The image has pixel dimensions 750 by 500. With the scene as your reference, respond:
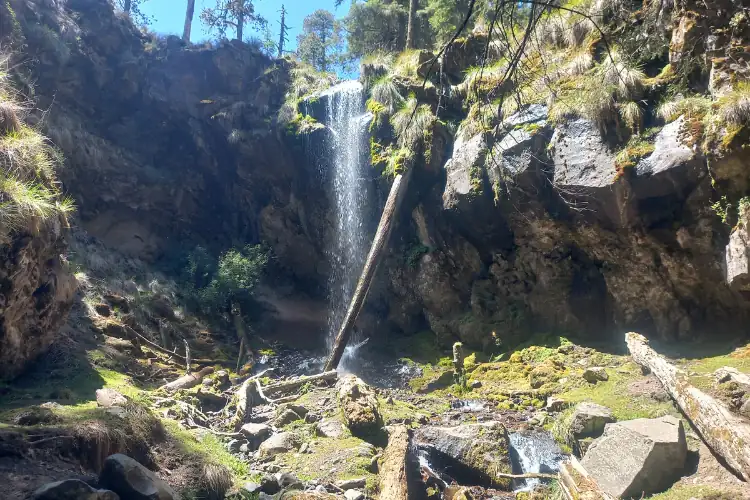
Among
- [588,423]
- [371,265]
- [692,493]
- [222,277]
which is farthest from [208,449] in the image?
[222,277]

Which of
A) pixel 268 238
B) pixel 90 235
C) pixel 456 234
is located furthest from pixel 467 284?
pixel 90 235

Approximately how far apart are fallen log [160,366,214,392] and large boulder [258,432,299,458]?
3177 millimetres

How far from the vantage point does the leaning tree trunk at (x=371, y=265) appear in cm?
1145

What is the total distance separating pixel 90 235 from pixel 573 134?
1452 centimetres

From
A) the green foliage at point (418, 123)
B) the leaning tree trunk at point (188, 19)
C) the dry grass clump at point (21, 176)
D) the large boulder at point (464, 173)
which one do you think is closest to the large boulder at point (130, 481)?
the dry grass clump at point (21, 176)

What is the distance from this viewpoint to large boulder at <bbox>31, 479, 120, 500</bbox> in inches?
138

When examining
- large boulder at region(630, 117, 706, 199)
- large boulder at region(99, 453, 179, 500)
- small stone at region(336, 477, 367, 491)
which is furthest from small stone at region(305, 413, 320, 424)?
large boulder at region(630, 117, 706, 199)

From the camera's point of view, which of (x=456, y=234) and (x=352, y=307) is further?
(x=456, y=234)

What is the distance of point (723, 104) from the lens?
7.79 m

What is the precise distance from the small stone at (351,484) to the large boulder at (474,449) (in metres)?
1.19

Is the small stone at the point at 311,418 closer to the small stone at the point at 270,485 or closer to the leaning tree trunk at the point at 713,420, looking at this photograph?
the small stone at the point at 270,485

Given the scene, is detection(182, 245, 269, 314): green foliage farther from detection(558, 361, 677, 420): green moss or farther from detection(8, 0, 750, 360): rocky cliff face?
detection(558, 361, 677, 420): green moss

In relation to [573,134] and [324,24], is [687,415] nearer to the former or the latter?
[573,134]

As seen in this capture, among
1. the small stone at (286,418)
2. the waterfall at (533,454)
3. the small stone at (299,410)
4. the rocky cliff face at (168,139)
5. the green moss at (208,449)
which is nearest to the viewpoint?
the green moss at (208,449)
